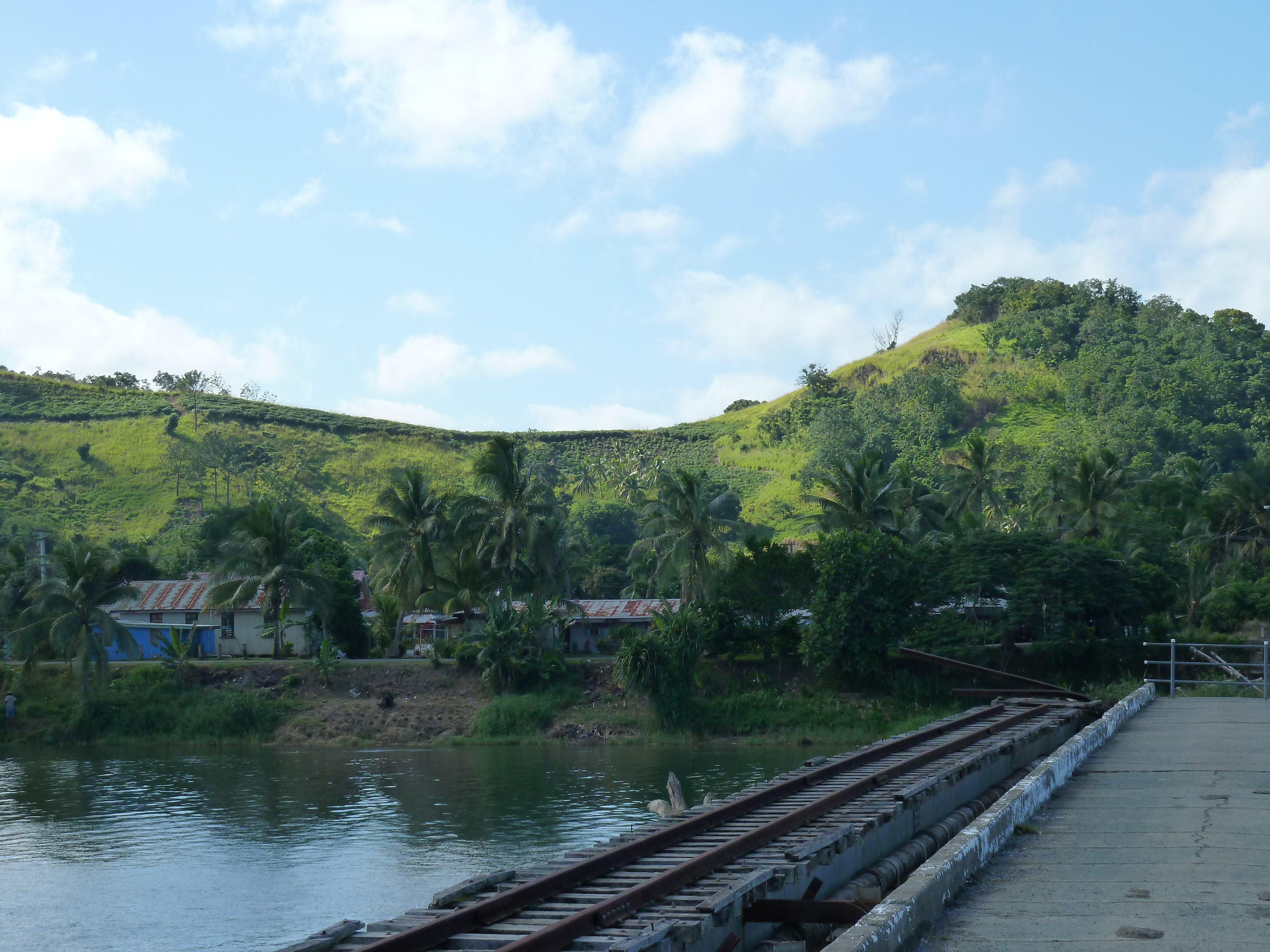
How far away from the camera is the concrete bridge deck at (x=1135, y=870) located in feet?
→ 22.8

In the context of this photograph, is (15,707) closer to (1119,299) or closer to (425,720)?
(425,720)

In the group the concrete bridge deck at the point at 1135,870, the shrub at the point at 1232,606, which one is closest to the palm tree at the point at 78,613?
the shrub at the point at 1232,606

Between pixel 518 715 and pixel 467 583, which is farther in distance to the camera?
pixel 467 583

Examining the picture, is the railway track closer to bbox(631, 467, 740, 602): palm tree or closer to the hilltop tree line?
the hilltop tree line

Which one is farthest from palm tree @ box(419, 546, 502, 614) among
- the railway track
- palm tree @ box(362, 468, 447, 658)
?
the railway track

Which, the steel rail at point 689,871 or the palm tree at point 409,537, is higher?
the palm tree at point 409,537

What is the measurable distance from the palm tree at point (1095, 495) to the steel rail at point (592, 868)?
46.3 meters

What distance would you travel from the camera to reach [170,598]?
6303 cm

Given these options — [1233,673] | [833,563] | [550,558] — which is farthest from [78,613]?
[1233,673]

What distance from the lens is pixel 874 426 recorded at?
119188 millimetres

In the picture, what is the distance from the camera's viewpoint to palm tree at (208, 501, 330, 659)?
5428 cm

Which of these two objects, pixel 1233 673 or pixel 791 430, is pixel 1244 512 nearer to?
pixel 1233 673

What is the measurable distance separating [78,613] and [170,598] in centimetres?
1178

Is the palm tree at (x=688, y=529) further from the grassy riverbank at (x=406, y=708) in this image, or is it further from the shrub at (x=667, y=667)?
the shrub at (x=667, y=667)
